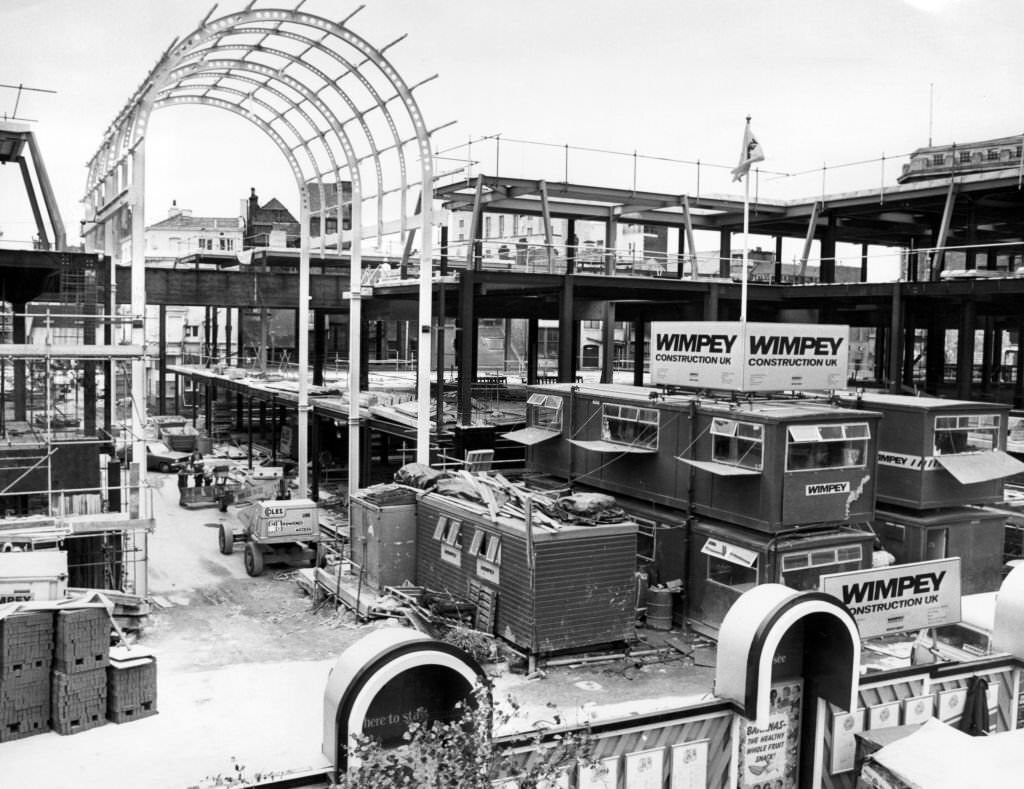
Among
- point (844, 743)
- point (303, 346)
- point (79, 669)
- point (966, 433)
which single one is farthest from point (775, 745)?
point (303, 346)

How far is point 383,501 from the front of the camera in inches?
855

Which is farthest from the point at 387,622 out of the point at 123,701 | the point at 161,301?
the point at 161,301

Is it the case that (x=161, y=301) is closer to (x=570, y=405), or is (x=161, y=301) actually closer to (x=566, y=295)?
(x=566, y=295)

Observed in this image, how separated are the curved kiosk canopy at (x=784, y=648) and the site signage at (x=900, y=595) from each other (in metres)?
2.26

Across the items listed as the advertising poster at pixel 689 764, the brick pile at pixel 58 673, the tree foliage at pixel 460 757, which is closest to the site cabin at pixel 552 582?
the brick pile at pixel 58 673

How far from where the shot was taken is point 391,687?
847 centimetres

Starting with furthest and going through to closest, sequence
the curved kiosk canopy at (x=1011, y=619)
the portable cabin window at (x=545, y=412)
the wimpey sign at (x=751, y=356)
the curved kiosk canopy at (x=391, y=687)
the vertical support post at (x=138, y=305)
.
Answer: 1. the portable cabin window at (x=545, y=412)
2. the vertical support post at (x=138, y=305)
3. the wimpey sign at (x=751, y=356)
4. the curved kiosk canopy at (x=1011, y=619)
5. the curved kiosk canopy at (x=391, y=687)

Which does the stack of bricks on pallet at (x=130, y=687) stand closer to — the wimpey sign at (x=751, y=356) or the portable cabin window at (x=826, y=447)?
the portable cabin window at (x=826, y=447)

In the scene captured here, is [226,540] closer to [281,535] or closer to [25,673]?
[281,535]

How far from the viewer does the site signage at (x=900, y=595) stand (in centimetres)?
1291

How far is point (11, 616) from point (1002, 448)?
19929mm

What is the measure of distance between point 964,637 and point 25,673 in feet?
50.2

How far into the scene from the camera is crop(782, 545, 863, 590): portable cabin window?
739 inches

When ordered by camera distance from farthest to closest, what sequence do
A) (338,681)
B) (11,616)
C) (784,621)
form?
1. (11,616)
2. (784,621)
3. (338,681)
